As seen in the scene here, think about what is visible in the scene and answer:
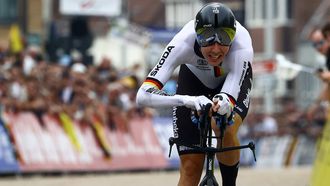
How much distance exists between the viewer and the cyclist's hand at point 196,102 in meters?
8.35

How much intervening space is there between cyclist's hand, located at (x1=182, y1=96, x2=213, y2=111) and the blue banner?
11.4 m

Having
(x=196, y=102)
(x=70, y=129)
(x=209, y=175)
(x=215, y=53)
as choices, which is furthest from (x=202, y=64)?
(x=70, y=129)

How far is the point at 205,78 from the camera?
30.5ft

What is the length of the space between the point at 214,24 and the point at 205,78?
952mm

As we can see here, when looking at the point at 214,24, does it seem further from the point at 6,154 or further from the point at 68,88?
the point at 68,88

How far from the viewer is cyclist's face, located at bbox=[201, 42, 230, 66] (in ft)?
28.0

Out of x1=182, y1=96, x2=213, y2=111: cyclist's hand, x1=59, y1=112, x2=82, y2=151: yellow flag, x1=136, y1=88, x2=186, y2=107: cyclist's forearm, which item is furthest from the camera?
x1=59, y1=112, x2=82, y2=151: yellow flag

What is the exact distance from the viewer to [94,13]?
24750mm

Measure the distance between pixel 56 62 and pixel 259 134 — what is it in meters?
6.80

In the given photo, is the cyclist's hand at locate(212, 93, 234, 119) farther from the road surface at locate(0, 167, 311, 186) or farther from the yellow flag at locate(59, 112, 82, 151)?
the yellow flag at locate(59, 112, 82, 151)

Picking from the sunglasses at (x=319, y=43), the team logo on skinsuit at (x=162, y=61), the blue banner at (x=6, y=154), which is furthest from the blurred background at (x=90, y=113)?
the team logo on skinsuit at (x=162, y=61)

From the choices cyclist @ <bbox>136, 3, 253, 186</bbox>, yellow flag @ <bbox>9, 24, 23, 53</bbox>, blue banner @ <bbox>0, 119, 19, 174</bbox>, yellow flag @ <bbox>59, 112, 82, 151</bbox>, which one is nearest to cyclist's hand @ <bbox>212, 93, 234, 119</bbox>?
cyclist @ <bbox>136, 3, 253, 186</bbox>

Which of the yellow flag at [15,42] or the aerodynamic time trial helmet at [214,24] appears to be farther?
the yellow flag at [15,42]

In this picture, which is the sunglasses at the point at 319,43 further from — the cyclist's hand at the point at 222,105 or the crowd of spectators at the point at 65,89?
the crowd of spectators at the point at 65,89
